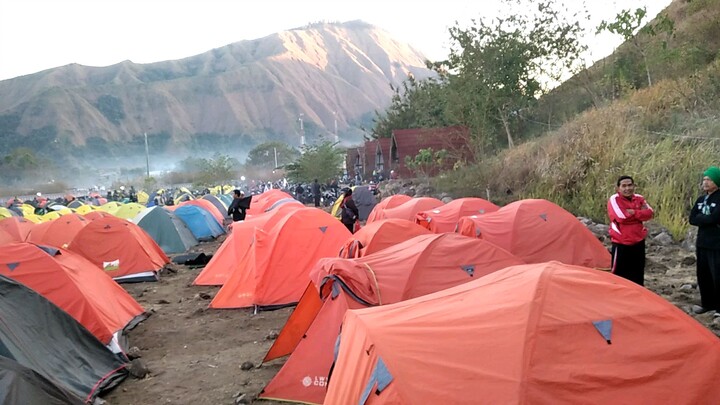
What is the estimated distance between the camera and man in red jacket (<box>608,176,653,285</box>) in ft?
20.9

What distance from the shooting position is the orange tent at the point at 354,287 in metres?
5.76

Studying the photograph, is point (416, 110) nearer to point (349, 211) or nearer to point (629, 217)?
→ point (349, 211)

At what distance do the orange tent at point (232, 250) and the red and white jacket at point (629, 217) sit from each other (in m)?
6.25

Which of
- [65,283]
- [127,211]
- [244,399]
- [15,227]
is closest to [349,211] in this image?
[65,283]

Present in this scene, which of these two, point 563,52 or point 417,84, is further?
point 417,84

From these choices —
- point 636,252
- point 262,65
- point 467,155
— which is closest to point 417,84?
point 467,155

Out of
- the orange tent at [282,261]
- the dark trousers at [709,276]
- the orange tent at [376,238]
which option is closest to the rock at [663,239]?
the dark trousers at [709,276]

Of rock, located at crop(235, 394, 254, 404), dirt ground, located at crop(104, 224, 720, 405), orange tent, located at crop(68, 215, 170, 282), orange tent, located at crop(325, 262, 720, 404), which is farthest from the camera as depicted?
orange tent, located at crop(68, 215, 170, 282)

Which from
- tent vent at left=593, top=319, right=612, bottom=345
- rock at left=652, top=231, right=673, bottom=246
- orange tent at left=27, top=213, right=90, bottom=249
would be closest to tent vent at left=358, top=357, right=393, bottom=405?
tent vent at left=593, top=319, right=612, bottom=345

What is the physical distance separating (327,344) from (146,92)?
118162 millimetres

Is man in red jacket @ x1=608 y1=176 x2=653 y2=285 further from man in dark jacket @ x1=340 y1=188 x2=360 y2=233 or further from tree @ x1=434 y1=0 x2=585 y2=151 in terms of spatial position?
tree @ x1=434 y1=0 x2=585 y2=151

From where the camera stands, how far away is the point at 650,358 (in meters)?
3.35

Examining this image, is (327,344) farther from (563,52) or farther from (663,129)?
(563,52)

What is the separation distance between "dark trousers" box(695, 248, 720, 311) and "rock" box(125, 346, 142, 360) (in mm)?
6451
